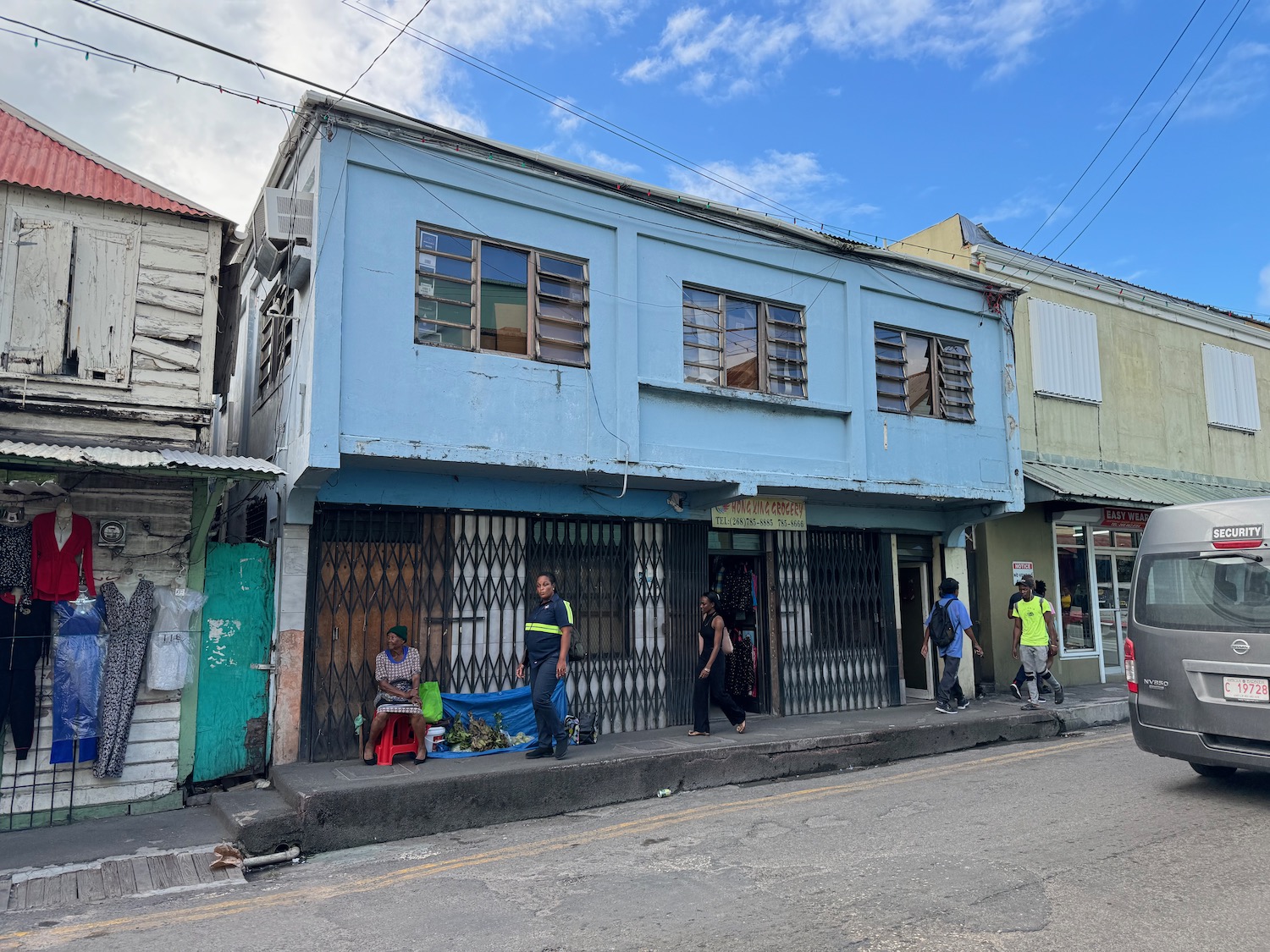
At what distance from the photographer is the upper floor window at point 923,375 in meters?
12.5

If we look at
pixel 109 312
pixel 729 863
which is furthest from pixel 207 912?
pixel 109 312

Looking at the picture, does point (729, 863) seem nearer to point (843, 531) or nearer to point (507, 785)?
point (507, 785)

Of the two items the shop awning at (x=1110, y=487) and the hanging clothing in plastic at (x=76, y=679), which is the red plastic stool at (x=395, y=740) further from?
the shop awning at (x=1110, y=487)

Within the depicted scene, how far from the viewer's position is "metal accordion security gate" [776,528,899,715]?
1203cm

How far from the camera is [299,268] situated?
340 inches

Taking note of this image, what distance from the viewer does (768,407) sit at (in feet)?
36.4

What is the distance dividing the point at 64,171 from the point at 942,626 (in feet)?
35.5

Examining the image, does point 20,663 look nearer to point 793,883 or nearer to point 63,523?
point 63,523

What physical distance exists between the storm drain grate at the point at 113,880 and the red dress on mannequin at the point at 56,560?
239 centimetres

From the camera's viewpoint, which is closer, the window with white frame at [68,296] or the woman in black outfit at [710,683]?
the window with white frame at [68,296]

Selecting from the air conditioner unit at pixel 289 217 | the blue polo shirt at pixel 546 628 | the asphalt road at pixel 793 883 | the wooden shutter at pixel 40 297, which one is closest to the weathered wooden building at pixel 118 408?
the wooden shutter at pixel 40 297

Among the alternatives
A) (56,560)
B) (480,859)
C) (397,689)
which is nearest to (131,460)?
(56,560)

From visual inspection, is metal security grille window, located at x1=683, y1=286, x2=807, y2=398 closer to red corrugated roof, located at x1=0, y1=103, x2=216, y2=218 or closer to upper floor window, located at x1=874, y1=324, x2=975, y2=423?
upper floor window, located at x1=874, y1=324, x2=975, y2=423

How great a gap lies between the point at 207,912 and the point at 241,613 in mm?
3683
